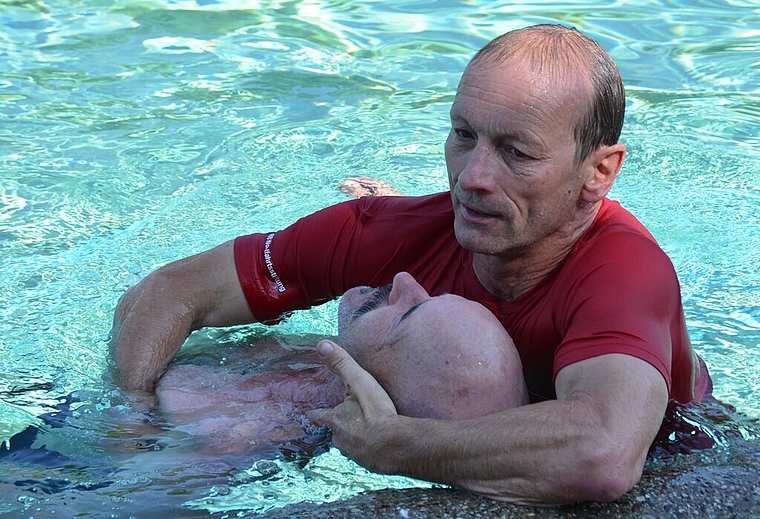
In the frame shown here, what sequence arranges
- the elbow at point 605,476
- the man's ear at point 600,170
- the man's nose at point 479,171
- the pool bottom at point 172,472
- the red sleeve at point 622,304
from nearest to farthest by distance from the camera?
the elbow at point 605,476 < the red sleeve at point 622,304 < the pool bottom at point 172,472 < the man's nose at point 479,171 < the man's ear at point 600,170

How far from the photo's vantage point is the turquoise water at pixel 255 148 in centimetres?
405

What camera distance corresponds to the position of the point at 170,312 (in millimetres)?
3766

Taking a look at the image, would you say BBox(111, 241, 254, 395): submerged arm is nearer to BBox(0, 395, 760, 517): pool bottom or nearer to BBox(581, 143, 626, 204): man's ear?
BBox(0, 395, 760, 517): pool bottom

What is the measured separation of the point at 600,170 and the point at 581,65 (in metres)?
0.34

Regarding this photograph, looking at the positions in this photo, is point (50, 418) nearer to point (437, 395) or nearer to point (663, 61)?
point (437, 395)

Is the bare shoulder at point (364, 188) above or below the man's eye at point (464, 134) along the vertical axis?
below

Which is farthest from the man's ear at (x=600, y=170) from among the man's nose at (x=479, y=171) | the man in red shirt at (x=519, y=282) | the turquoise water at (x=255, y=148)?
the turquoise water at (x=255, y=148)

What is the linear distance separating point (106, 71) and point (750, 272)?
4956 millimetres

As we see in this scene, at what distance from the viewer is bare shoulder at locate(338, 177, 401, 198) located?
578 cm

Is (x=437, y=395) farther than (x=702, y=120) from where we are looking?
No

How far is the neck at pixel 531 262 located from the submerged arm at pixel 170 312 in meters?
1.02

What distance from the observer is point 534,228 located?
3.13 metres

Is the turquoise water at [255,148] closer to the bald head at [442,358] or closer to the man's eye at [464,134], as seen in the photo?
the bald head at [442,358]

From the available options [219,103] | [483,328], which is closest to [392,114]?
A: [219,103]
